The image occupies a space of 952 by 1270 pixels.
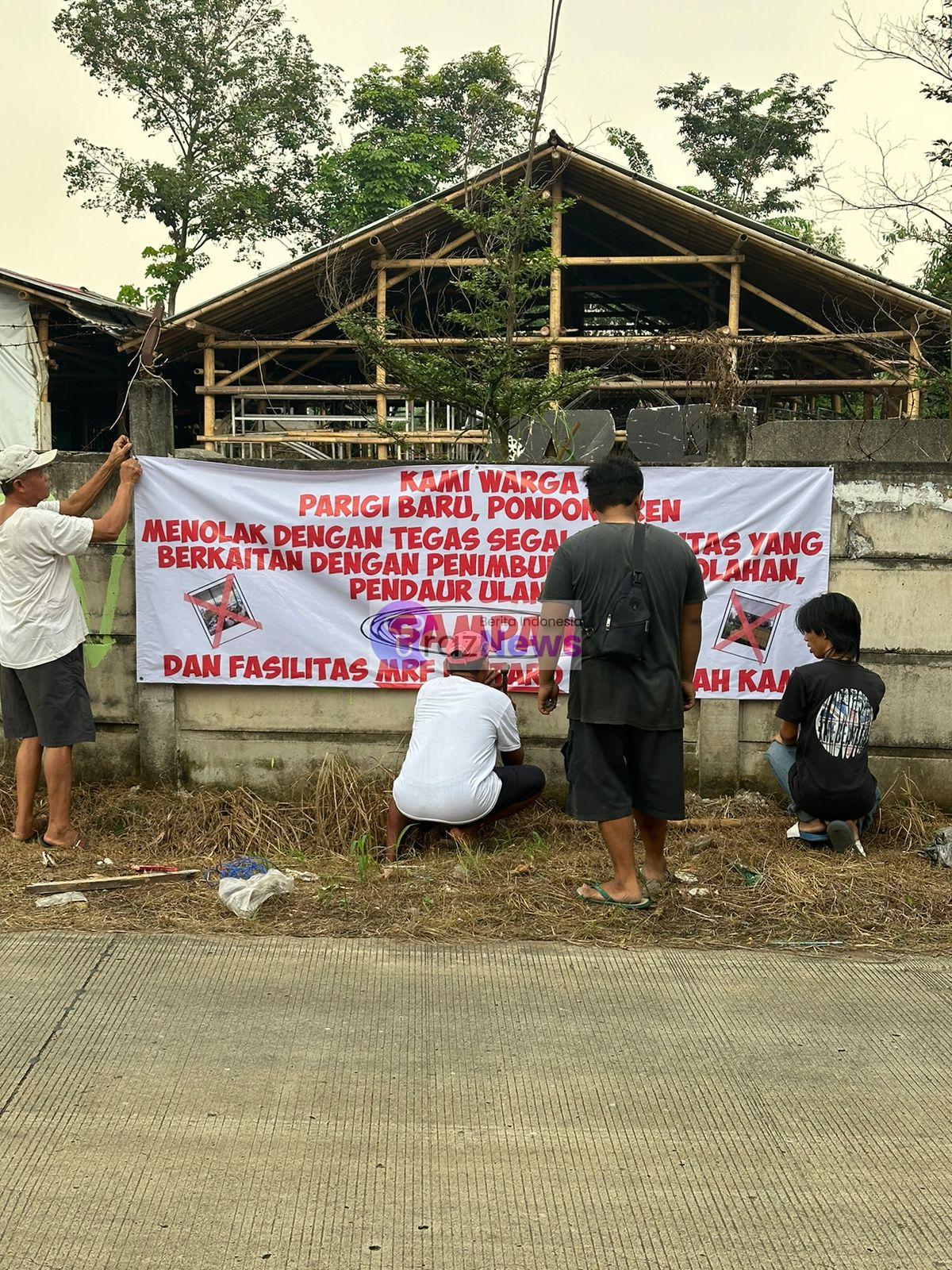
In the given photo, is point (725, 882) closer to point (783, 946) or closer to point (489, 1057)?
point (783, 946)

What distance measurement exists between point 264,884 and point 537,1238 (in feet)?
7.51

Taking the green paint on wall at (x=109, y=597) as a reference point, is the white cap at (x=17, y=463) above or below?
above

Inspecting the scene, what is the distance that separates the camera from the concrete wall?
5516 mm

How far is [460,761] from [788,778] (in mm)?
1463

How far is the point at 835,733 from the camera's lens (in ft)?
16.4

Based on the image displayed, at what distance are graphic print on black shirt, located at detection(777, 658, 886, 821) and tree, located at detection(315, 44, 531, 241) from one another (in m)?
18.0

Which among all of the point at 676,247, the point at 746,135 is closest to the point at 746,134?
the point at 746,135

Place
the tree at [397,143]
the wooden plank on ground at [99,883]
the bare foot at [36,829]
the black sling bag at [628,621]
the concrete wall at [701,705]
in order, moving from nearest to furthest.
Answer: the black sling bag at [628,621]
the wooden plank on ground at [99,883]
the bare foot at [36,829]
the concrete wall at [701,705]
the tree at [397,143]

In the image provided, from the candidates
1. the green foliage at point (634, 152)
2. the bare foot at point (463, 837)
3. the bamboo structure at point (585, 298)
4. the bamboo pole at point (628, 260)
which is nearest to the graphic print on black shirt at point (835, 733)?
the bare foot at point (463, 837)

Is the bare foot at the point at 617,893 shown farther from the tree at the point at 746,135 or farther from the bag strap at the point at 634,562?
the tree at the point at 746,135

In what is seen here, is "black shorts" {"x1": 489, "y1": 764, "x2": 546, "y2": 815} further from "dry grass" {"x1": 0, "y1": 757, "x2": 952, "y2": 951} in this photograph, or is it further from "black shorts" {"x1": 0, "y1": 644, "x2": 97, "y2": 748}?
"black shorts" {"x1": 0, "y1": 644, "x2": 97, "y2": 748}

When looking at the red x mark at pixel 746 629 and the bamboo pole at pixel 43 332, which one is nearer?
the red x mark at pixel 746 629

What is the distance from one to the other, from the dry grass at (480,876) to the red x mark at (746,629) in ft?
2.31

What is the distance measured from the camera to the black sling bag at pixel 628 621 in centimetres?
432
